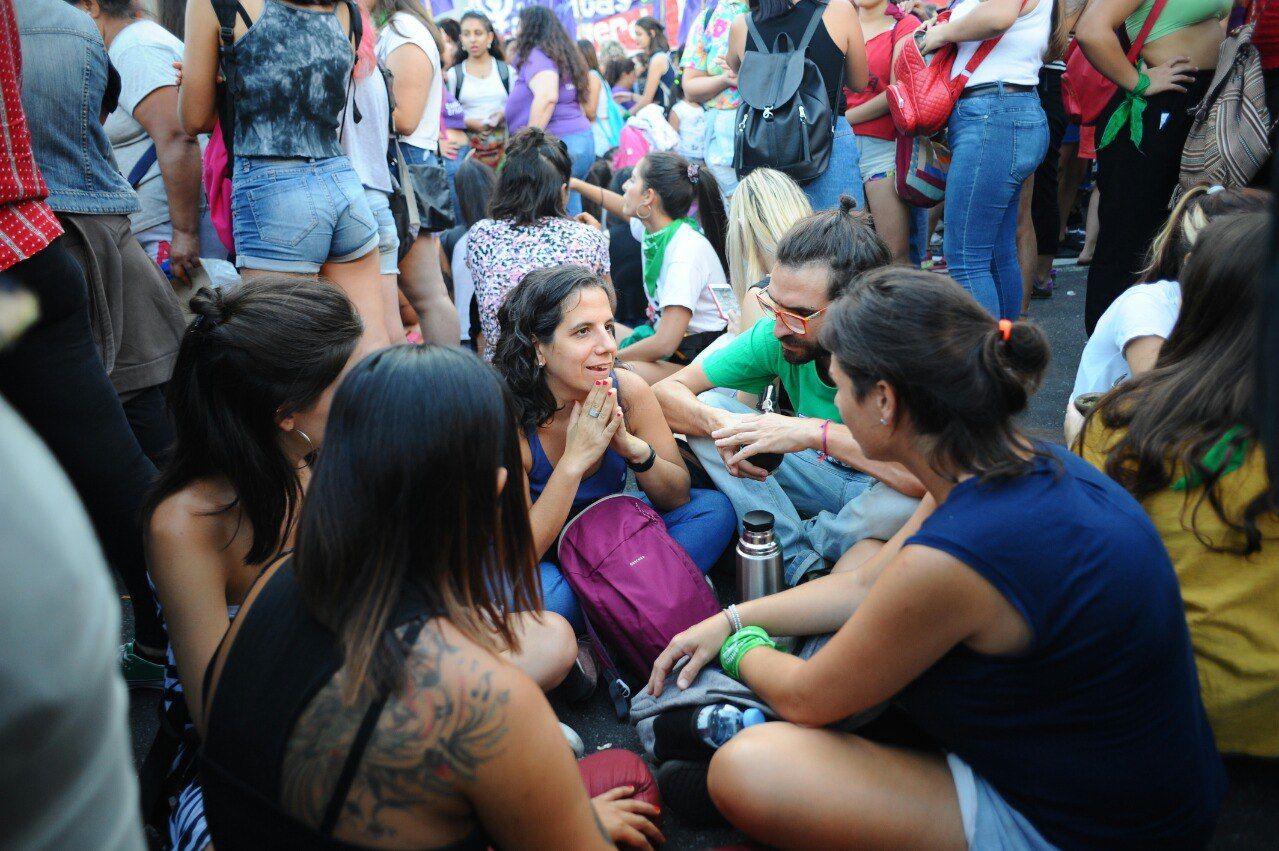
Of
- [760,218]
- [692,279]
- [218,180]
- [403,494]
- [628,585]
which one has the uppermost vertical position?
[218,180]

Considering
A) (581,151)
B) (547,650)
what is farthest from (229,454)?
(581,151)

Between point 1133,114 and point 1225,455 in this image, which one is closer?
point 1225,455

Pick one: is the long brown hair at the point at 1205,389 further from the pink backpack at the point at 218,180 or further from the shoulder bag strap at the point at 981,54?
the pink backpack at the point at 218,180

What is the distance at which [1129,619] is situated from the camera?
1525 mm

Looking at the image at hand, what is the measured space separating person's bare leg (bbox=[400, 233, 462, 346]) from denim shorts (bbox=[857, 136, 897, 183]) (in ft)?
7.80

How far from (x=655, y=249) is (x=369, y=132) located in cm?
156

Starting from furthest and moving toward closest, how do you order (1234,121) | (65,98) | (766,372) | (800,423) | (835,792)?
(1234,121)
(766,372)
(800,423)
(65,98)
(835,792)

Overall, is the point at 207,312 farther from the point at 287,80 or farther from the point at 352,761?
the point at 287,80

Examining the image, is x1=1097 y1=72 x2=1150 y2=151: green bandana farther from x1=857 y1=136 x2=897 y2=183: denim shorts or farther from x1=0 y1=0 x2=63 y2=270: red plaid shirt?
x1=0 y1=0 x2=63 y2=270: red plaid shirt

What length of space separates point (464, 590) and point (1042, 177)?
5404 millimetres

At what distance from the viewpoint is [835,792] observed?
1.77 m

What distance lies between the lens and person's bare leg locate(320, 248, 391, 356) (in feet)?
10.5

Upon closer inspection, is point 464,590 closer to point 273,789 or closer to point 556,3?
point 273,789

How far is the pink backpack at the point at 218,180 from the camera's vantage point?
3.09 meters
